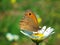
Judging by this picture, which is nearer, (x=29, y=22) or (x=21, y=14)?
(x=29, y=22)

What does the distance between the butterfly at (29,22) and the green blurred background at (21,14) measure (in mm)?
948

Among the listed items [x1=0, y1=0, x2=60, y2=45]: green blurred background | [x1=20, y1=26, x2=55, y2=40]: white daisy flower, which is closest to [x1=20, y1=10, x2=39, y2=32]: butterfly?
[x1=20, y1=26, x2=55, y2=40]: white daisy flower

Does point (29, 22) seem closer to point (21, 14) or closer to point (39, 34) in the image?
point (39, 34)

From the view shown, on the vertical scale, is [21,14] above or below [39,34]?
above

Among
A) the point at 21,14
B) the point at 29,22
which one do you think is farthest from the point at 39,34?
the point at 21,14

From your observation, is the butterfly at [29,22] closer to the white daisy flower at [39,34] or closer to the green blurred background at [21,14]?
the white daisy flower at [39,34]

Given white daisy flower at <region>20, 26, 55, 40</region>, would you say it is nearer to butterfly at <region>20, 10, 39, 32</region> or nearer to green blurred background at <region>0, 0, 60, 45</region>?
butterfly at <region>20, 10, 39, 32</region>

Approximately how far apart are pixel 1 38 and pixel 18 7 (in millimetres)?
1200

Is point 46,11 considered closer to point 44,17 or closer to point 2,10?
point 44,17

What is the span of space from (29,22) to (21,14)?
1.93m

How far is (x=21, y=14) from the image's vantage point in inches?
169

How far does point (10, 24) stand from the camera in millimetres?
3885

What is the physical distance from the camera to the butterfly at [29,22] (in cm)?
232

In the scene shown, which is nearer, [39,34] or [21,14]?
[39,34]
